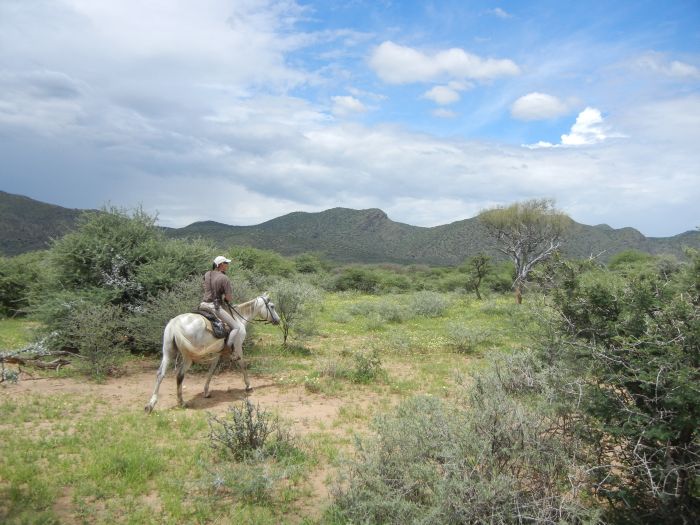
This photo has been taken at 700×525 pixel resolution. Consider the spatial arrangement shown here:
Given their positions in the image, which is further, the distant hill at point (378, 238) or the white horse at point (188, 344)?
the distant hill at point (378, 238)

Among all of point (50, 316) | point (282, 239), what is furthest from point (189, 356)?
point (282, 239)

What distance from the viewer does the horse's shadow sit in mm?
8680

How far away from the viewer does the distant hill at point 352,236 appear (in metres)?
76.3

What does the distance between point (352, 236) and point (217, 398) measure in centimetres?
12105

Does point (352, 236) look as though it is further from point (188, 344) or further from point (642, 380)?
point (642, 380)

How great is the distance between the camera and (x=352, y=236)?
426 ft

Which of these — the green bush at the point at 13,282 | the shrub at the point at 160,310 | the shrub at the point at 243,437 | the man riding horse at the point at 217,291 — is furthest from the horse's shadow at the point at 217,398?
the green bush at the point at 13,282

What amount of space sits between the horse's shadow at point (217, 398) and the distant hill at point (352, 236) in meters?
35.3

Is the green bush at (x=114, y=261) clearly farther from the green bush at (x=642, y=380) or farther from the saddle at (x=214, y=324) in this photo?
the green bush at (x=642, y=380)

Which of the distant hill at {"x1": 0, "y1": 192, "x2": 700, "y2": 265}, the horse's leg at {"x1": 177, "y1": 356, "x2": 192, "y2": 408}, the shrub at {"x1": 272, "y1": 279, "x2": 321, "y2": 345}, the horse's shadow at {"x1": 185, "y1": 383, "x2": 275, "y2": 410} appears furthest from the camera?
the distant hill at {"x1": 0, "y1": 192, "x2": 700, "y2": 265}

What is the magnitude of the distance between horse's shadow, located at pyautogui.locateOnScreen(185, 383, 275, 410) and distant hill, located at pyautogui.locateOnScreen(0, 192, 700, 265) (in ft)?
116

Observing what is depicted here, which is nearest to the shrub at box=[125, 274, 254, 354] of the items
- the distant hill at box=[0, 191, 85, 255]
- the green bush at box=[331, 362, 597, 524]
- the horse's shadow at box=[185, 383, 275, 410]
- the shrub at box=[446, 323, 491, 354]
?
the horse's shadow at box=[185, 383, 275, 410]

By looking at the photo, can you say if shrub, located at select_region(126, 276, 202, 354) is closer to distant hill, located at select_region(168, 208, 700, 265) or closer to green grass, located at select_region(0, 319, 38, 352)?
green grass, located at select_region(0, 319, 38, 352)

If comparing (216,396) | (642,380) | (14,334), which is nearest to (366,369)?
(216,396)
